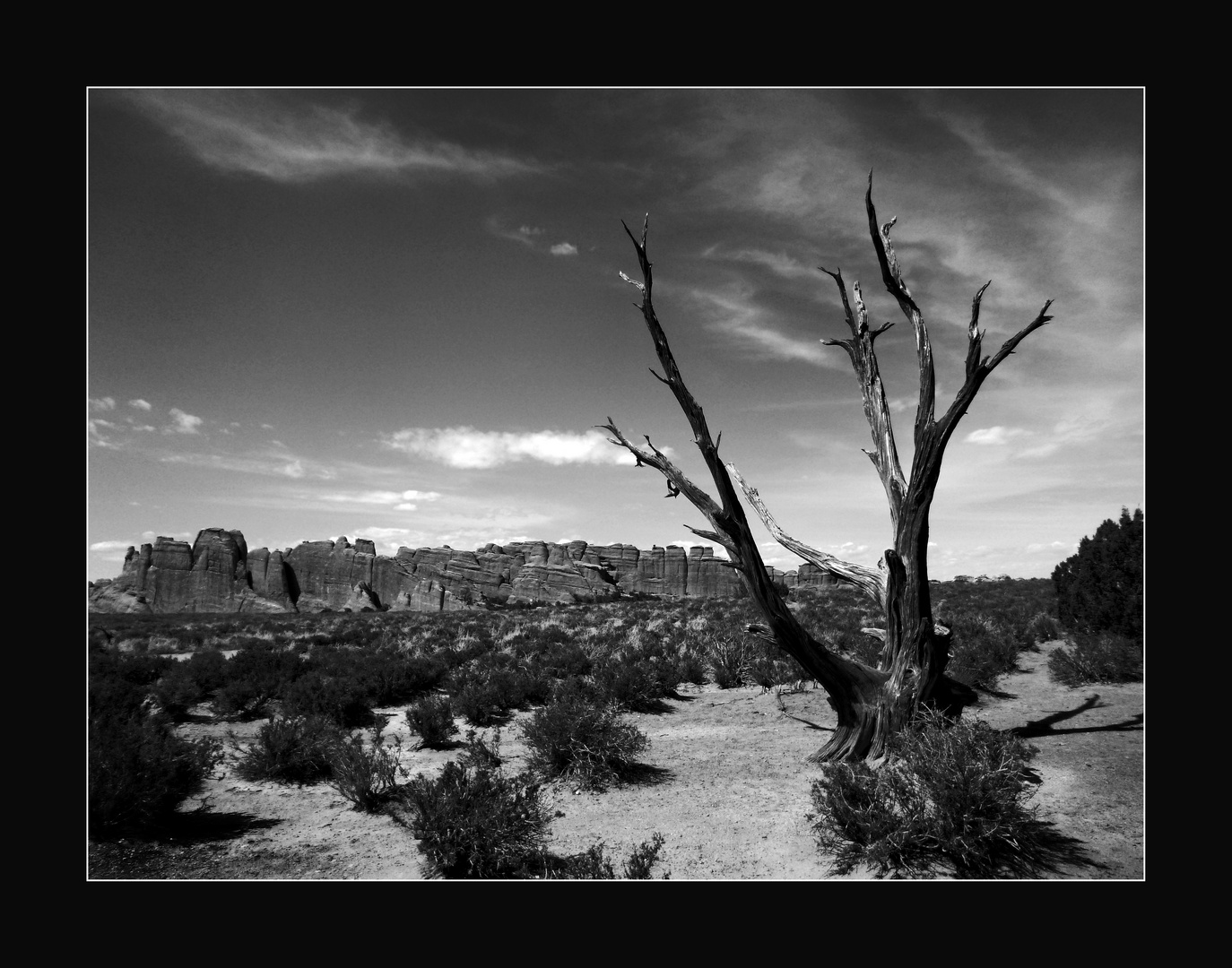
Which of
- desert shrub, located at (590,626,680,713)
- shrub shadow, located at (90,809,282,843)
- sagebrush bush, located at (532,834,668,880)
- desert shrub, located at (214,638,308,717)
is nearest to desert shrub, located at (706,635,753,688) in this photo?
desert shrub, located at (590,626,680,713)

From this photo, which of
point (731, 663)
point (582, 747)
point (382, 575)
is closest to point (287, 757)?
point (582, 747)

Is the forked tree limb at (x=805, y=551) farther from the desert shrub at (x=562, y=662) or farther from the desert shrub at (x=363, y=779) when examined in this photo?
the desert shrub at (x=562, y=662)

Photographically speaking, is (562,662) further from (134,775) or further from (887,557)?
(134,775)

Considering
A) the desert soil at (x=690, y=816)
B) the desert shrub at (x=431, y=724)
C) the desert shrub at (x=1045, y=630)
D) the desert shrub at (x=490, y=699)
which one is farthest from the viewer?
the desert shrub at (x=1045, y=630)

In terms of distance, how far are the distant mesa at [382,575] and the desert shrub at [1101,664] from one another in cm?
6970

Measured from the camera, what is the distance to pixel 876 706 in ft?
23.7

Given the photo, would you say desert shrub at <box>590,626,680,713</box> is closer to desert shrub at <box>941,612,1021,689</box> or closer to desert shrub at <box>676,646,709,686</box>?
desert shrub at <box>676,646,709,686</box>

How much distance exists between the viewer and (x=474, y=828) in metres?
4.98

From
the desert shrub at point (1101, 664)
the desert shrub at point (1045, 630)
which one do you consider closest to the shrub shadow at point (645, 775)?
the desert shrub at point (1101, 664)

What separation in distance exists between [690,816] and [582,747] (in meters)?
1.64

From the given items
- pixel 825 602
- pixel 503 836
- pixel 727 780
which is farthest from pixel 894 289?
pixel 825 602

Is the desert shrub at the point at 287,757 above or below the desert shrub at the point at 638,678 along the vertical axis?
above

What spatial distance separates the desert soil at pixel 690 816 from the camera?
519cm
